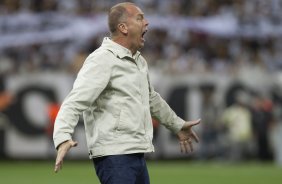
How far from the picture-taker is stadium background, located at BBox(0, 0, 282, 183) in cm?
1908

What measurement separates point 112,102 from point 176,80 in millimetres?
13140

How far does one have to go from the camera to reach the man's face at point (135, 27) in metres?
6.30

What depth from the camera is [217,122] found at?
19.2 meters

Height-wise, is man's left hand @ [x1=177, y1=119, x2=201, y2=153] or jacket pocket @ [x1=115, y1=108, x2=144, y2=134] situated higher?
jacket pocket @ [x1=115, y1=108, x2=144, y2=134]

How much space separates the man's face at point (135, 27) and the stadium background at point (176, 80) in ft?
39.0

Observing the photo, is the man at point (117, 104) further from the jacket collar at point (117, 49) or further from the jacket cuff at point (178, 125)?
the jacket cuff at point (178, 125)

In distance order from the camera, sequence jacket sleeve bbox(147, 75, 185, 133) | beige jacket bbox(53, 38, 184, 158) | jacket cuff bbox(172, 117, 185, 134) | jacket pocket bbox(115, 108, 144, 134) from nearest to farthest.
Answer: beige jacket bbox(53, 38, 184, 158) < jacket pocket bbox(115, 108, 144, 134) < jacket sleeve bbox(147, 75, 185, 133) < jacket cuff bbox(172, 117, 185, 134)

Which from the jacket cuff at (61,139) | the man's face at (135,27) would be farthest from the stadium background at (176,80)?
the jacket cuff at (61,139)

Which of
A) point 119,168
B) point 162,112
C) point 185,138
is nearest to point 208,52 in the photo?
point 185,138

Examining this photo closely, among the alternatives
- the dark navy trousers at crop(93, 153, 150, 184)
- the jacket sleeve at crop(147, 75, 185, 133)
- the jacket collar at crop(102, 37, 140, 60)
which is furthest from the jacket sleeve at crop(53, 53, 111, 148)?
the jacket sleeve at crop(147, 75, 185, 133)

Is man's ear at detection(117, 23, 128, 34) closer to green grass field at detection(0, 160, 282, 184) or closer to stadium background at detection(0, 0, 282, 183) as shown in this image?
green grass field at detection(0, 160, 282, 184)

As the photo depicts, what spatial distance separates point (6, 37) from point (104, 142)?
45.9 feet

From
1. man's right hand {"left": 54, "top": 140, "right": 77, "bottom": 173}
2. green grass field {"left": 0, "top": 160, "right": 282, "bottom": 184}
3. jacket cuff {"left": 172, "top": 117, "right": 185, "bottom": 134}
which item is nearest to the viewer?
man's right hand {"left": 54, "top": 140, "right": 77, "bottom": 173}

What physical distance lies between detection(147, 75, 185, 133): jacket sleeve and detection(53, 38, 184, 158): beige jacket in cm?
41
